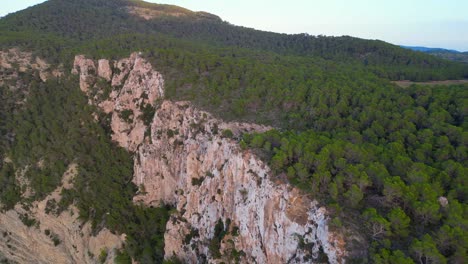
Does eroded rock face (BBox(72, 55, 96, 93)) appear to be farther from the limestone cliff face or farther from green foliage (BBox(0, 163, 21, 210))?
green foliage (BBox(0, 163, 21, 210))

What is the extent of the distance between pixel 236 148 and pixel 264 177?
6645 millimetres

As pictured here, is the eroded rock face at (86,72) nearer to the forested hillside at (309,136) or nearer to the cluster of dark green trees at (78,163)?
the cluster of dark green trees at (78,163)

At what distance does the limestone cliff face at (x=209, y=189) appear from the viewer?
1204 inches

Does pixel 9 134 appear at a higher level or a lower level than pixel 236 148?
lower

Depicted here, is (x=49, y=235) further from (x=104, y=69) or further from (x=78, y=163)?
(x=104, y=69)

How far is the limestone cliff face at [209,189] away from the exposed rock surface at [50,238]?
9785mm

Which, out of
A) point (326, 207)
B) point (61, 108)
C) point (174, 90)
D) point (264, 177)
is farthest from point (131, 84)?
point (326, 207)

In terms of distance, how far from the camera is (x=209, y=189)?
43.8 m

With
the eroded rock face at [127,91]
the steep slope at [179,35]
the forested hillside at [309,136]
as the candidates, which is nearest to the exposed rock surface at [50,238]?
the forested hillside at [309,136]

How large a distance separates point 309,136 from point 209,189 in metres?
15.3

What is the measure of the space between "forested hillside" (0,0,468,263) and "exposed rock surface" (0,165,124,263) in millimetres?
2037

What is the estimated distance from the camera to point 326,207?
2939 cm

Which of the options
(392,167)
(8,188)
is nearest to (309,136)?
(392,167)

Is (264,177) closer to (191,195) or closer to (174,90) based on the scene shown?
(191,195)
